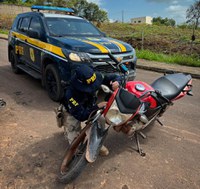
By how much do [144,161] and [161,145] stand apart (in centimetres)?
52

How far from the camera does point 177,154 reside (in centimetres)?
329

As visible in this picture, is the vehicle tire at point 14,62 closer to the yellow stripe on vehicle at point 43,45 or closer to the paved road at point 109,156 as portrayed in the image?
the yellow stripe on vehicle at point 43,45

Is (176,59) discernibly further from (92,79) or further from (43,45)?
(92,79)

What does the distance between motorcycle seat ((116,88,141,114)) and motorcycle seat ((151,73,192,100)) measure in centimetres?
105

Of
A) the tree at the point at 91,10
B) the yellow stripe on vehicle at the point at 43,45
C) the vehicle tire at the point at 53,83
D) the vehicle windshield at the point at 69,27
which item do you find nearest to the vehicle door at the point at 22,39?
the yellow stripe on vehicle at the point at 43,45

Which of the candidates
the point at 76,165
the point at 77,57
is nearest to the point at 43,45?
the point at 77,57

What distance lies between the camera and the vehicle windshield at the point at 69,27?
17.5 feet

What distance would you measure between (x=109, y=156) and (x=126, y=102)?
1.13m

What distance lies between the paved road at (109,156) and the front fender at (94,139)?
53 centimetres

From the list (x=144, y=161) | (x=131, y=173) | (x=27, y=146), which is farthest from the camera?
(x=27, y=146)

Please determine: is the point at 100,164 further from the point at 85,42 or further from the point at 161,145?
the point at 85,42

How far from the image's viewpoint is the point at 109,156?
10.5 feet

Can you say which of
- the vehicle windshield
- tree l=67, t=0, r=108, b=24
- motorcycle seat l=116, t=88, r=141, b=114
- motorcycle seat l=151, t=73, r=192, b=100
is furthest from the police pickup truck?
tree l=67, t=0, r=108, b=24

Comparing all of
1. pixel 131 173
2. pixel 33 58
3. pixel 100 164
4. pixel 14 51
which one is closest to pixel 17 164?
pixel 100 164
